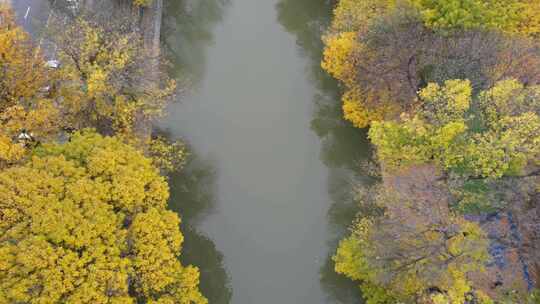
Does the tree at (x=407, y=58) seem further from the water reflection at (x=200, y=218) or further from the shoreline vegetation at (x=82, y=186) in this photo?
the shoreline vegetation at (x=82, y=186)

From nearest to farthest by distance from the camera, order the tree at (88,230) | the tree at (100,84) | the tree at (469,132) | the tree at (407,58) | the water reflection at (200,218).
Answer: the tree at (88,230), the tree at (469,132), the tree at (100,84), the water reflection at (200,218), the tree at (407,58)

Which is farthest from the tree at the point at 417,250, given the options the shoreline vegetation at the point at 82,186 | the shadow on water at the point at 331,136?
the shoreline vegetation at the point at 82,186

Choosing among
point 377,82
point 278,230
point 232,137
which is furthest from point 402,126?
point 232,137

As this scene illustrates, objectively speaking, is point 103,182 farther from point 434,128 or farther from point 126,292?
point 434,128

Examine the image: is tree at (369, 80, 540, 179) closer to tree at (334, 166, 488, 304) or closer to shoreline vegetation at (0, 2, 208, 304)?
tree at (334, 166, 488, 304)

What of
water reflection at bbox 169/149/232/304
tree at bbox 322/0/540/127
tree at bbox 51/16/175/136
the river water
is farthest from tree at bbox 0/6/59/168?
tree at bbox 322/0/540/127

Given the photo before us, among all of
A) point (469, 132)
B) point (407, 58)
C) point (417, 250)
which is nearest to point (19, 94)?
point (417, 250)

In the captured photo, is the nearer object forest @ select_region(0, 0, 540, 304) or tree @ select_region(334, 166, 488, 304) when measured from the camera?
forest @ select_region(0, 0, 540, 304)
